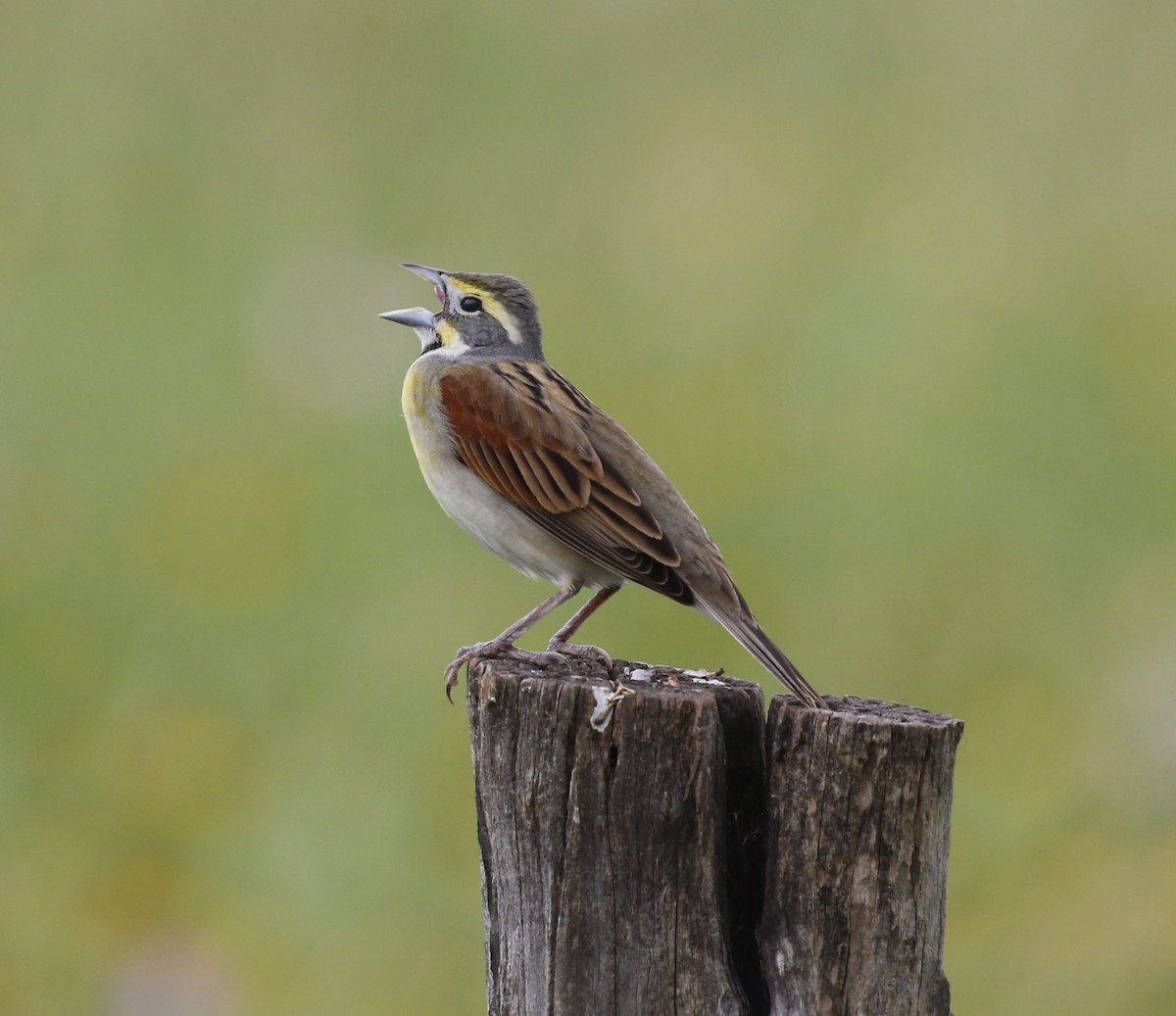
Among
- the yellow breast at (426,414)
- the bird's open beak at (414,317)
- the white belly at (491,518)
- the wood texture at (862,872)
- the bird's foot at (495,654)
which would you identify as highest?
the bird's open beak at (414,317)

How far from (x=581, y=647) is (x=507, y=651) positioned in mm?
278

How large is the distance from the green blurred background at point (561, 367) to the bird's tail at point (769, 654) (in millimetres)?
2881

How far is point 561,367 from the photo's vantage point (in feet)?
36.7

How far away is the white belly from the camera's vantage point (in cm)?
628

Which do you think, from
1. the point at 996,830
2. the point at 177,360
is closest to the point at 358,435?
the point at 177,360

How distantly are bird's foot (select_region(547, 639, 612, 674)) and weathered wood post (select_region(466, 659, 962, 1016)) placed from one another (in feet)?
2.53

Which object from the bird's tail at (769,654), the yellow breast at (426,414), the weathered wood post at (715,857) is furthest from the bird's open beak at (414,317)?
the weathered wood post at (715,857)

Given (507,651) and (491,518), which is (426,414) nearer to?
(491,518)

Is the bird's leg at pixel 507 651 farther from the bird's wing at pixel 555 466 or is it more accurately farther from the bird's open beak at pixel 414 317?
the bird's open beak at pixel 414 317

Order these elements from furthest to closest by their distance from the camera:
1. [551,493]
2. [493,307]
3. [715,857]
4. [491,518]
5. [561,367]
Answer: [561,367] < [493,307] < [491,518] < [551,493] < [715,857]

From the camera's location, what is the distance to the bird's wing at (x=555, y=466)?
5.90 meters

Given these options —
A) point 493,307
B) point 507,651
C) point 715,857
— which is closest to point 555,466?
point 507,651

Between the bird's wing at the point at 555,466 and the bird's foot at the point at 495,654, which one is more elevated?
the bird's wing at the point at 555,466

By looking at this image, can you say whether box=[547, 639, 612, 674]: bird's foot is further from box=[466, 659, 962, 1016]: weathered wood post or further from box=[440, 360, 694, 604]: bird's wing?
box=[466, 659, 962, 1016]: weathered wood post
